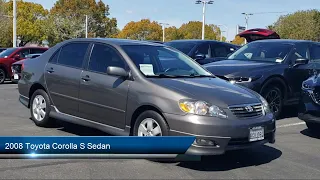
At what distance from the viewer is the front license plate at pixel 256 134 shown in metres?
5.22

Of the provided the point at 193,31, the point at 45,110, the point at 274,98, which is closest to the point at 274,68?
the point at 274,98

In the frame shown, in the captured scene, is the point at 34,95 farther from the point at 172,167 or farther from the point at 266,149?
the point at 266,149

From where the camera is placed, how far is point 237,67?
336 inches

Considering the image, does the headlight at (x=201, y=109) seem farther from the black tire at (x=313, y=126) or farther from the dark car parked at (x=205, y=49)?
the dark car parked at (x=205, y=49)

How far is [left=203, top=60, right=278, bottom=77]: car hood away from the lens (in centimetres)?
831

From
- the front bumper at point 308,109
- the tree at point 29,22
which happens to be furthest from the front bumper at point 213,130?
the tree at point 29,22

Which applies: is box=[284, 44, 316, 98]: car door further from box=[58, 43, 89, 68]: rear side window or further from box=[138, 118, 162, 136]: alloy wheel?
box=[138, 118, 162, 136]: alloy wheel

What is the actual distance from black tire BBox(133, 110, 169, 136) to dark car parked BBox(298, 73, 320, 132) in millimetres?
2992

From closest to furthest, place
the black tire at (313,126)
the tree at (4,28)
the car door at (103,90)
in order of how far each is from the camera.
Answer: the car door at (103,90) → the black tire at (313,126) → the tree at (4,28)

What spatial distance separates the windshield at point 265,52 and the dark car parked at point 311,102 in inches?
73.3

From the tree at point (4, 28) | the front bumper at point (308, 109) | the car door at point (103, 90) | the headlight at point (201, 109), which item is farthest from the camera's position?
the tree at point (4, 28)

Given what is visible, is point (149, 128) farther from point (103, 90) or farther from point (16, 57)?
point (16, 57)

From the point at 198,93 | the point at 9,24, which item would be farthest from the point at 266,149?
the point at 9,24

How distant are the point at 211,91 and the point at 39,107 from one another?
3.32 meters
